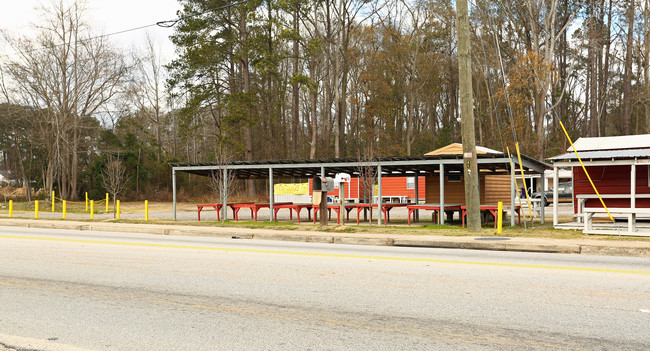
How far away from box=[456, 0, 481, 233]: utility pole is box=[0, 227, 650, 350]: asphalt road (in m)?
5.29

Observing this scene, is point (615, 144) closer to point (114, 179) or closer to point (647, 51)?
point (647, 51)

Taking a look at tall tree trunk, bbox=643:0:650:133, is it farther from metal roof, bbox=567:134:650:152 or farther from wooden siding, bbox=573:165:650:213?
wooden siding, bbox=573:165:650:213

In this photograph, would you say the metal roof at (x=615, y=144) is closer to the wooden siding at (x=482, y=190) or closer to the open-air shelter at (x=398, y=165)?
the open-air shelter at (x=398, y=165)

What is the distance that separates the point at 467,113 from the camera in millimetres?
16234

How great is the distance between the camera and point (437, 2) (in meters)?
47.8

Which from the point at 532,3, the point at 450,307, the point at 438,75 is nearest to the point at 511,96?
the point at 532,3

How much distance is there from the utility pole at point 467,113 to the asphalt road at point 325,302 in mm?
5287

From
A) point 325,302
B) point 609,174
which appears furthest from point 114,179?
point 325,302

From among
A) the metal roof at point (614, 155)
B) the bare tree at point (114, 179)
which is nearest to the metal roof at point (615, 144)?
the metal roof at point (614, 155)

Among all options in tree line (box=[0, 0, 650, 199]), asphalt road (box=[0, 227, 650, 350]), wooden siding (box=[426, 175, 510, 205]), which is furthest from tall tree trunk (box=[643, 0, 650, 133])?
asphalt road (box=[0, 227, 650, 350])

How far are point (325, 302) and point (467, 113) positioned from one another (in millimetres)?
10995

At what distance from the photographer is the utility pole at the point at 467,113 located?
52.9 feet

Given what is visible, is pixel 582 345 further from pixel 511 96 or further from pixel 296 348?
pixel 511 96

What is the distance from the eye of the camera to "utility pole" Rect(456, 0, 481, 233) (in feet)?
52.9
